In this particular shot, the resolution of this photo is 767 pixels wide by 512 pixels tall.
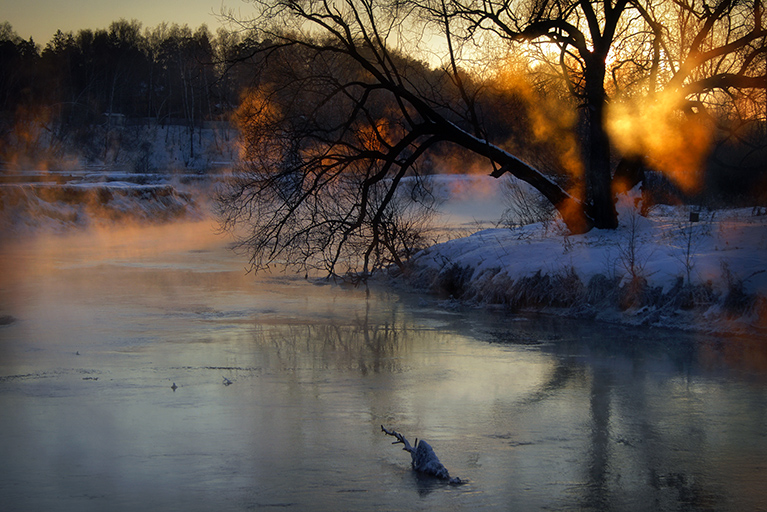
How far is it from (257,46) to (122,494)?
9.94 meters

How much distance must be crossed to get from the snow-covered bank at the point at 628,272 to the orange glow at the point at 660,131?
160 cm

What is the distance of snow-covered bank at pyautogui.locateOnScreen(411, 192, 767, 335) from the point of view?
1111cm

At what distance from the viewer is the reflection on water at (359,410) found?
5.33 metres

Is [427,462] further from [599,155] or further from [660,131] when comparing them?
[660,131]

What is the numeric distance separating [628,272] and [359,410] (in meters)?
6.52

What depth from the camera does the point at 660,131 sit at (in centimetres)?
1636

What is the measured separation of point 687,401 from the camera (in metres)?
7.62

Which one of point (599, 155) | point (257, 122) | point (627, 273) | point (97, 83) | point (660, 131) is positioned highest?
point (97, 83)

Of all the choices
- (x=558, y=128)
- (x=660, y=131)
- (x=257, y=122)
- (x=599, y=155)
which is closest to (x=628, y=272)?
(x=599, y=155)

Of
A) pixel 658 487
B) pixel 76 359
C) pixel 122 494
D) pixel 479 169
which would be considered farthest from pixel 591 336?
pixel 479 169

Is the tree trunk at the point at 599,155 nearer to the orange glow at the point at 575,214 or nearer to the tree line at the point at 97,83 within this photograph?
the orange glow at the point at 575,214

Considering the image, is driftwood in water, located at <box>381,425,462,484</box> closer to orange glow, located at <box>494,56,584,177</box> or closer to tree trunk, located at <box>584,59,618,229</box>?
tree trunk, located at <box>584,59,618,229</box>

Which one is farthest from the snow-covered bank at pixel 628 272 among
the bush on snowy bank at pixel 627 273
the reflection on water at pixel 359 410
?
the reflection on water at pixel 359 410

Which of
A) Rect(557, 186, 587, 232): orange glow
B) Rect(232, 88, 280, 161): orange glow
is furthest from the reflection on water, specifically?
Rect(557, 186, 587, 232): orange glow
